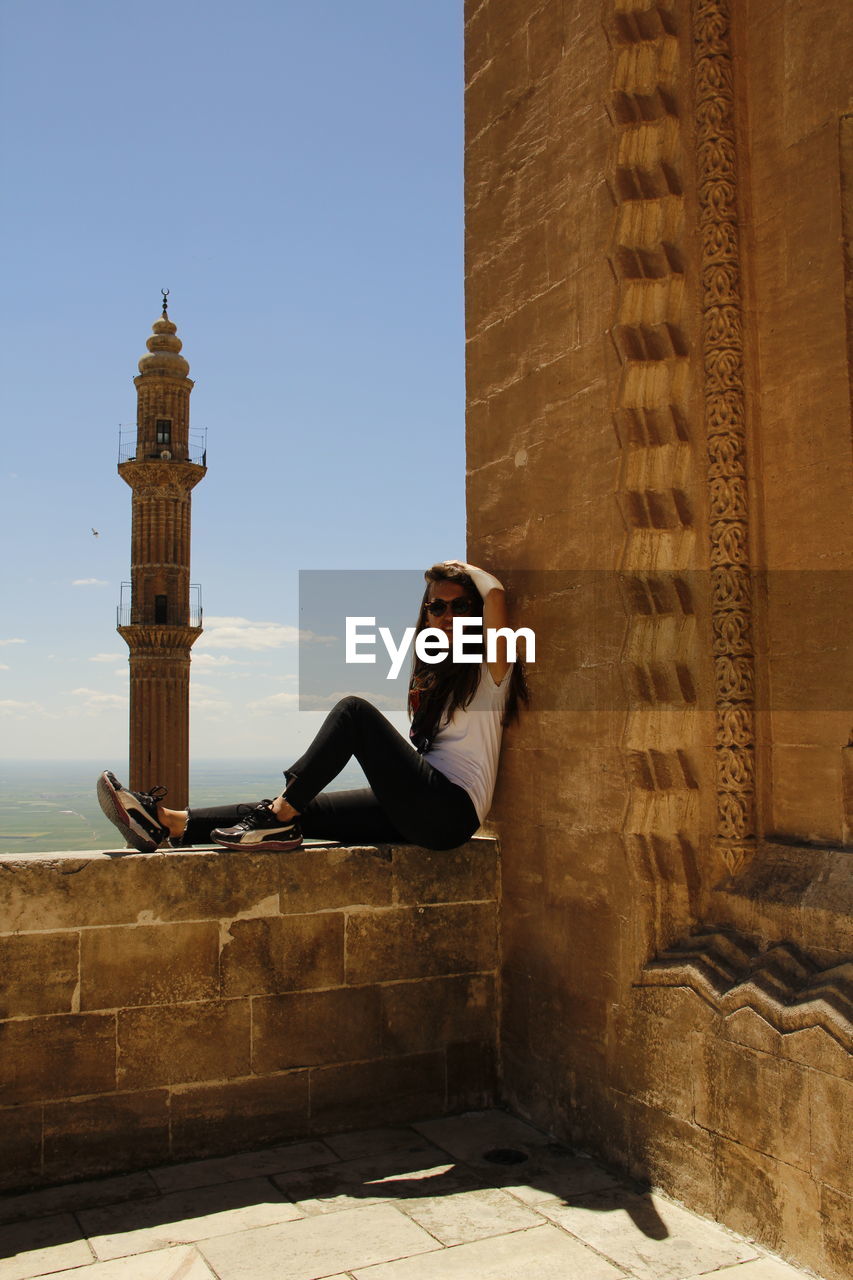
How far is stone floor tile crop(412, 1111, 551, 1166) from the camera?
12.1 feet

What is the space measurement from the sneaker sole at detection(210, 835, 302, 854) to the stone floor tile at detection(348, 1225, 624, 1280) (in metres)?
1.35

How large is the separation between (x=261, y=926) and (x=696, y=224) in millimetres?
2789

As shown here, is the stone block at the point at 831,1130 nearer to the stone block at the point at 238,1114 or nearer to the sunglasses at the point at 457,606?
the stone block at the point at 238,1114

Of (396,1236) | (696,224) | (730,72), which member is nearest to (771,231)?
(696,224)

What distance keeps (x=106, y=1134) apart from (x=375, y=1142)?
91 cm

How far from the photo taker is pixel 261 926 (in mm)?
3775

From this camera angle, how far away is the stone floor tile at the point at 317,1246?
281 cm

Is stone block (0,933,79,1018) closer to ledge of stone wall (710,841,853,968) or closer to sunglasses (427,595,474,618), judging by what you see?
sunglasses (427,595,474,618)

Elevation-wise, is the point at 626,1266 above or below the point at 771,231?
below

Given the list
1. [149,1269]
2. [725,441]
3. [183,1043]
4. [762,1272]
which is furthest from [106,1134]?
[725,441]

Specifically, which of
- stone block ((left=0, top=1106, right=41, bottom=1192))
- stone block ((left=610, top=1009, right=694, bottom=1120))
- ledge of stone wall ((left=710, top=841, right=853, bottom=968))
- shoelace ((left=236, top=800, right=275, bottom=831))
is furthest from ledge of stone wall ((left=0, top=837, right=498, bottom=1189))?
ledge of stone wall ((left=710, top=841, right=853, bottom=968))

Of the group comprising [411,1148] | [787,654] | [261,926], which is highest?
[787,654]

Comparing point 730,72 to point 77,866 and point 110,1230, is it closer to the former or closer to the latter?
point 77,866

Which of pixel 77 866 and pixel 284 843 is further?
pixel 284 843
